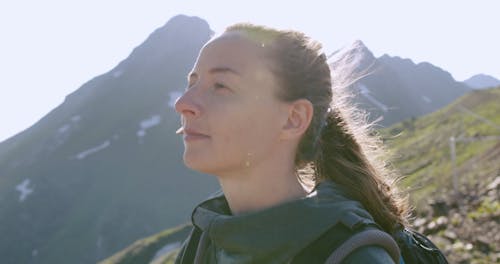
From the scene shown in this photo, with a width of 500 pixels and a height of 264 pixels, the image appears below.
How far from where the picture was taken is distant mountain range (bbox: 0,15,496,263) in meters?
130

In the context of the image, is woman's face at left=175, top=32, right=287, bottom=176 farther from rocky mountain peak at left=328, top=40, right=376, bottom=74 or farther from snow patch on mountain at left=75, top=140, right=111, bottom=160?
snow patch on mountain at left=75, top=140, right=111, bottom=160

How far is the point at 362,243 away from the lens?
2621mm

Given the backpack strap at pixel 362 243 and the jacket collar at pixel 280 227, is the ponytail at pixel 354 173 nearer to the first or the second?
the jacket collar at pixel 280 227

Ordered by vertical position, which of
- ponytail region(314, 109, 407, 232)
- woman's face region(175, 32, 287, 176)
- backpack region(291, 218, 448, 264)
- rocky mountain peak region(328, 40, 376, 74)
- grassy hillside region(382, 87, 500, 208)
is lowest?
grassy hillside region(382, 87, 500, 208)

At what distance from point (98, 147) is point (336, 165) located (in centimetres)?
15779

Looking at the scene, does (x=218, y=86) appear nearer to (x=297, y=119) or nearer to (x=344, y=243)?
(x=297, y=119)

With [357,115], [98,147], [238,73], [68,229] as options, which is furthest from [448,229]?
[98,147]

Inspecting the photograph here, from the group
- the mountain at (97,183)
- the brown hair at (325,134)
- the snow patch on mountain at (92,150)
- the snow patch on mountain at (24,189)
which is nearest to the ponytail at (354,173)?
the brown hair at (325,134)

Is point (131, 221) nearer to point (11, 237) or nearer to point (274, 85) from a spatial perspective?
point (11, 237)

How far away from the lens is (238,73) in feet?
11.3

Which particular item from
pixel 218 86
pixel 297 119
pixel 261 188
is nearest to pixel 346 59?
pixel 297 119

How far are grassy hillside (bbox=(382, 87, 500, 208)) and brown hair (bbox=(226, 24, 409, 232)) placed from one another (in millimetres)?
32634

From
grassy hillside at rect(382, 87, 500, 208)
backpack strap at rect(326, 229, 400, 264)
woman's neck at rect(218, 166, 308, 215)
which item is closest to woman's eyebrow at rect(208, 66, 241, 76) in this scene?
→ woman's neck at rect(218, 166, 308, 215)

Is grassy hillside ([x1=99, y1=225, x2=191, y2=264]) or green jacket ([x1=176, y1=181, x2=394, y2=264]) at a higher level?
green jacket ([x1=176, y1=181, x2=394, y2=264])
